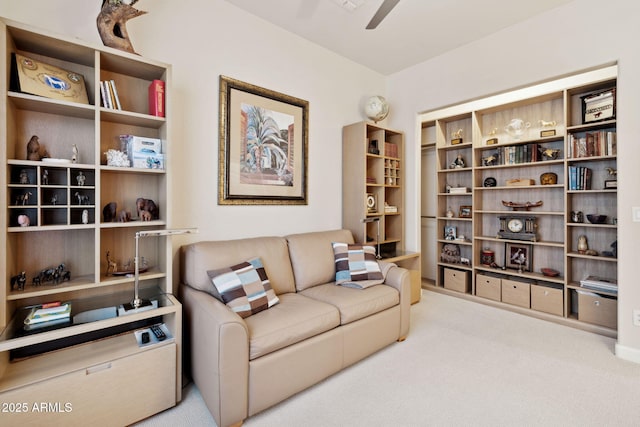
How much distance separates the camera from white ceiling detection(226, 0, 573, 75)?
256 cm

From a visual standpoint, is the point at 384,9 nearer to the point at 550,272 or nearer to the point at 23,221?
the point at 23,221

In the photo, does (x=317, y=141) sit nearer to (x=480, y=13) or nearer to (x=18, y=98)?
(x=480, y=13)

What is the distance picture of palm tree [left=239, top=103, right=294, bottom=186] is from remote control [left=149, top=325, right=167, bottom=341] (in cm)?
131

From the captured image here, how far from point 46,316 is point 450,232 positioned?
4171 millimetres

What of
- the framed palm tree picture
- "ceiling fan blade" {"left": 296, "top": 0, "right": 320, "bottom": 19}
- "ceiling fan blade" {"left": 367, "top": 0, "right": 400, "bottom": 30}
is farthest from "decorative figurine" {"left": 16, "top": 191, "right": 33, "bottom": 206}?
"ceiling fan blade" {"left": 296, "top": 0, "right": 320, "bottom": 19}

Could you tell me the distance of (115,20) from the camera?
1785 millimetres

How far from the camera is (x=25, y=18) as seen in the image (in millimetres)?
1742

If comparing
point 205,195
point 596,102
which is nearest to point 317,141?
point 205,195

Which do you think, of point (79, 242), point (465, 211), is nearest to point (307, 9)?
point (79, 242)

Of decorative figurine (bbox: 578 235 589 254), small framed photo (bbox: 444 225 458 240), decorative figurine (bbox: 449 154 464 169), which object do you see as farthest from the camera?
small framed photo (bbox: 444 225 458 240)

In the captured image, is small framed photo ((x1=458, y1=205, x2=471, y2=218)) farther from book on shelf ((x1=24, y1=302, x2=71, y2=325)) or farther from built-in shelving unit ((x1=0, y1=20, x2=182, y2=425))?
book on shelf ((x1=24, y1=302, x2=71, y2=325))

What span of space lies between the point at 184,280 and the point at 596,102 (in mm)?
4009

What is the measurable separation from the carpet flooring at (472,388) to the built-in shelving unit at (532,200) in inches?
22.9

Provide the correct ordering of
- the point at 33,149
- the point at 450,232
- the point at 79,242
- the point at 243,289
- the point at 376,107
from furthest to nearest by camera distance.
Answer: the point at 450,232, the point at 376,107, the point at 243,289, the point at 79,242, the point at 33,149
